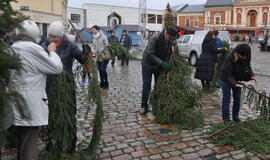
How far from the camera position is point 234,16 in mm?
66750

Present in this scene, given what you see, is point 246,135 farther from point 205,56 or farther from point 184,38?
point 184,38

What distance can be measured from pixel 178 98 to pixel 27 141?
299cm

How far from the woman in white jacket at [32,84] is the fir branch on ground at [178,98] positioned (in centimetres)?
273

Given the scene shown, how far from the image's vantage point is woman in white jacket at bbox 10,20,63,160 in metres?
2.63

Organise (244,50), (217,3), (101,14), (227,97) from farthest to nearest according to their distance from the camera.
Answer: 1. (217,3)
2. (101,14)
3. (227,97)
4. (244,50)

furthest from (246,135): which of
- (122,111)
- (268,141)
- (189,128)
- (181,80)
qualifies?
(122,111)

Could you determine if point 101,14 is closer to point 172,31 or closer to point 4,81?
point 172,31

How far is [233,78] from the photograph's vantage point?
4.88 metres

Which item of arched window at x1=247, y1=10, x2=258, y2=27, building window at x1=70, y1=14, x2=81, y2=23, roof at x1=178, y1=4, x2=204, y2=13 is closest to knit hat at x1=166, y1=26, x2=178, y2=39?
building window at x1=70, y1=14, x2=81, y2=23

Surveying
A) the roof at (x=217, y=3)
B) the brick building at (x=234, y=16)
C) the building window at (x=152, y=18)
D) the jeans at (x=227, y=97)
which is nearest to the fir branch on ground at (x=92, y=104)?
the jeans at (x=227, y=97)

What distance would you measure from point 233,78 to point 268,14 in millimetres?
66064

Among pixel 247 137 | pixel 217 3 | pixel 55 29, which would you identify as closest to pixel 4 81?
pixel 55 29

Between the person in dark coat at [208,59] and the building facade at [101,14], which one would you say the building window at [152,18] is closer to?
the building facade at [101,14]

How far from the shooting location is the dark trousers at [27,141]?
9.30 feet
